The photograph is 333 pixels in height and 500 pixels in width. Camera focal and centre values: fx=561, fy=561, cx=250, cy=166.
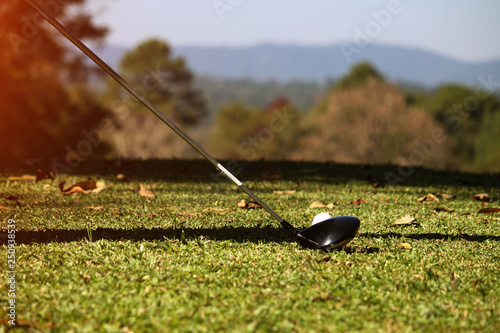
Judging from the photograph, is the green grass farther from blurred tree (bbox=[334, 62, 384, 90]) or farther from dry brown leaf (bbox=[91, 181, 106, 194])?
blurred tree (bbox=[334, 62, 384, 90])

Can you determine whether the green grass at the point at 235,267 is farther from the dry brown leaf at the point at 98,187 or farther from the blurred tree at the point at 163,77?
the blurred tree at the point at 163,77

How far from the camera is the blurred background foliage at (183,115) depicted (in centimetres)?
1827

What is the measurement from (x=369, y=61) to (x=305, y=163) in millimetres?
57053

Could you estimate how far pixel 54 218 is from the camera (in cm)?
380

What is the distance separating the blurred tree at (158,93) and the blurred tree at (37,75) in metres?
11.2

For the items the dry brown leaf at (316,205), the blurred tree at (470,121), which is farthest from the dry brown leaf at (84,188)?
the blurred tree at (470,121)

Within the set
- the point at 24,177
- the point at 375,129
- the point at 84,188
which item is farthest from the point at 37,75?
the point at 375,129

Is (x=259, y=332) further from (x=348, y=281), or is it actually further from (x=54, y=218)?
(x=54, y=218)

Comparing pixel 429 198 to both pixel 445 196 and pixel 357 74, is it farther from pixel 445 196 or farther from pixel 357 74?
pixel 357 74

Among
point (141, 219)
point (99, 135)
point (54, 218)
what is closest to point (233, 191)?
point (141, 219)

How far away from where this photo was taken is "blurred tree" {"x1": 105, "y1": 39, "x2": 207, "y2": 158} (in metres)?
34.4

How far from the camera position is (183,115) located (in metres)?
46.9

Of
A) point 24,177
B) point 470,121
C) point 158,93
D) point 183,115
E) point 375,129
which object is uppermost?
point 158,93

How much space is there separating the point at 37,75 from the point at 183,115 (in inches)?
1117
